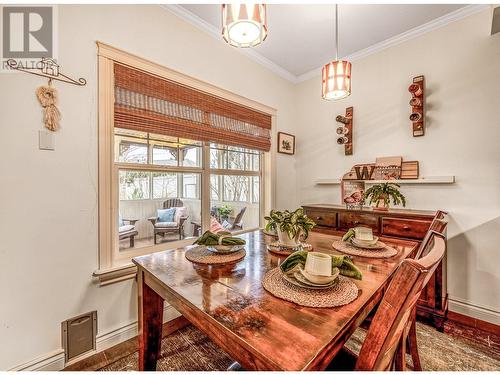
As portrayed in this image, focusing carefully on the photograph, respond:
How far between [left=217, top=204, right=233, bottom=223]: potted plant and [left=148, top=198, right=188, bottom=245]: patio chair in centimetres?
42

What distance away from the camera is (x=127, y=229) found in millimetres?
1896

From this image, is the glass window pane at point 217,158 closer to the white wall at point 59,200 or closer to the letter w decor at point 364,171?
the white wall at point 59,200

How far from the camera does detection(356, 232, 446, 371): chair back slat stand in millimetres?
590

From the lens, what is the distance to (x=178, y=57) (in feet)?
6.68

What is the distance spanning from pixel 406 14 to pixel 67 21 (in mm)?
2756

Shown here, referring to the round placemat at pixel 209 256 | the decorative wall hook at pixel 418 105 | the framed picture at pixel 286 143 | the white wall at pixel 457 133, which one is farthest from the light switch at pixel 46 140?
the decorative wall hook at pixel 418 105

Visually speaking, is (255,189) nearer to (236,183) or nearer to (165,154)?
(236,183)

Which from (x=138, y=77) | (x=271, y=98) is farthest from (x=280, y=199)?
(x=138, y=77)

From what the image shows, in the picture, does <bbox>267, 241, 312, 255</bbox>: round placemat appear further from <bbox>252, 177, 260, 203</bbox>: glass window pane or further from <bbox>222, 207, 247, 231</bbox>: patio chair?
<bbox>252, 177, 260, 203</bbox>: glass window pane

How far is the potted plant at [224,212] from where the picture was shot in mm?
2590

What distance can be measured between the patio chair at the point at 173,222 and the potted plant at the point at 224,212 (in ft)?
1.39

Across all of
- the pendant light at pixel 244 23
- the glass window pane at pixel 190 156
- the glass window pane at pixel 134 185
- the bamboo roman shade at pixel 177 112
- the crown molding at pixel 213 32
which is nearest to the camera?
the pendant light at pixel 244 23

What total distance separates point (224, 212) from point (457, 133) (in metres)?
2.41

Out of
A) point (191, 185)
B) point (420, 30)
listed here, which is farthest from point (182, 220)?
point (420, 30)
